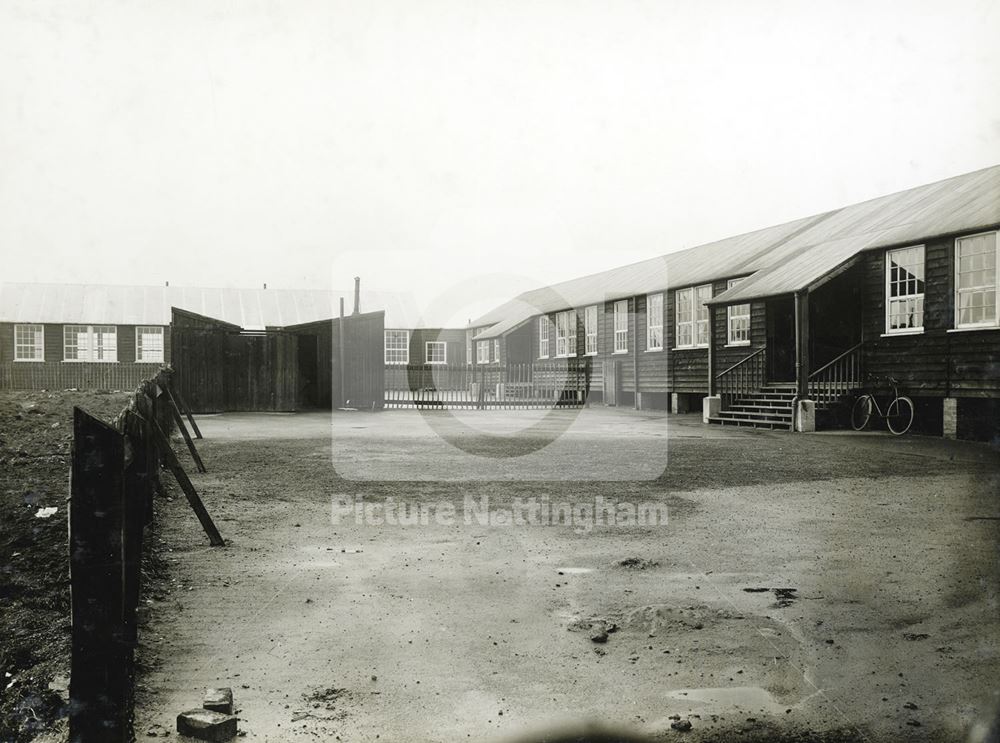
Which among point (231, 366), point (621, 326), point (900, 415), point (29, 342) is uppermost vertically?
point (621, 326)

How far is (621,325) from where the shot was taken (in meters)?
30.0

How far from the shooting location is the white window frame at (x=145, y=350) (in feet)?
135

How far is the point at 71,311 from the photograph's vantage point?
133 ft

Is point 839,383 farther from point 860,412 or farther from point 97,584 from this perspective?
point 97,584

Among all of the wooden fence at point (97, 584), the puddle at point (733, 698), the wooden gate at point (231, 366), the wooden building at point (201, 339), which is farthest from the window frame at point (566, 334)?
the wooden fence at point (97, 584)

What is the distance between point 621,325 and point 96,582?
27829mm

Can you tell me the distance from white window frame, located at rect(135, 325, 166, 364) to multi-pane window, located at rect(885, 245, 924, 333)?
114ft


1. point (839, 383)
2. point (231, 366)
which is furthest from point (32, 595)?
point (231, 366)

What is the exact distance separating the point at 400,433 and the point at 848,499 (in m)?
10.2

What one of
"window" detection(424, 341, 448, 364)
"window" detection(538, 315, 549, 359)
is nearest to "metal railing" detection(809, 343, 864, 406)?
"window" detection(538, 315, 549, 359)

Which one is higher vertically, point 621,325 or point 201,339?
point 621,325

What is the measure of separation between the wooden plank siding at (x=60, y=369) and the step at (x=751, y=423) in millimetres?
28076

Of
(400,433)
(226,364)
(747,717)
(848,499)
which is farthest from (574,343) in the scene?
(747,717)

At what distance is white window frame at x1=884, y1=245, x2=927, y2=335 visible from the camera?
1672 centimetres
